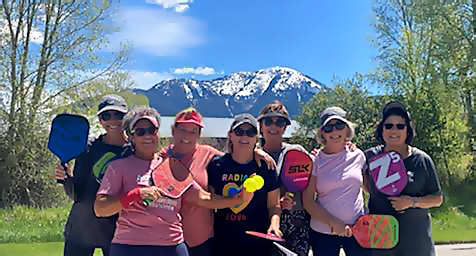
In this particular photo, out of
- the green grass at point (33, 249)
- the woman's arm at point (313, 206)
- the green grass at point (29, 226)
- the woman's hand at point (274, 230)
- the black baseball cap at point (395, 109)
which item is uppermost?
the black baseball cap at point (395, 109)

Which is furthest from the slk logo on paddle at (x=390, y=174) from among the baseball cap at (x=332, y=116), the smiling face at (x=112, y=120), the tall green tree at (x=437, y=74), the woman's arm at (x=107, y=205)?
the tall green tree at (x=437, y=74)

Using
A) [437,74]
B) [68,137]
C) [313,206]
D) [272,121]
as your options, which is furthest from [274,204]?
[437,74]

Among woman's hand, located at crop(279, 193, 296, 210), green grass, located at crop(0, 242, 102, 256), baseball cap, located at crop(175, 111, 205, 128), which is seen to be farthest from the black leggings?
green grass, located at crop(0, 242, 102, 256)

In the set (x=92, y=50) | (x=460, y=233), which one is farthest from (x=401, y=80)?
(x=92, y=50)

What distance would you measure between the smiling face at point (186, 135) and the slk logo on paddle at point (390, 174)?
1.48 meters

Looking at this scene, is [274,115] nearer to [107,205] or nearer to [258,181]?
[258,181]

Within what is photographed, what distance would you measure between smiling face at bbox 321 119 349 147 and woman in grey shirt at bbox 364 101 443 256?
1.13ft

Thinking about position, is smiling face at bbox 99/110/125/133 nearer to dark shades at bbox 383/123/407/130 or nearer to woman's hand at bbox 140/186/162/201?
woman's hand at bbox 140/186/162/201

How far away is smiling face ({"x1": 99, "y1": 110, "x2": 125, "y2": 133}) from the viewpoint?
394 cm

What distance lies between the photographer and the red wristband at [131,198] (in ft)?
9.87

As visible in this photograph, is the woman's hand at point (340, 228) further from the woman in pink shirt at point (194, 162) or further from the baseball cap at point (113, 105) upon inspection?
the baseball cap at point (113, 105)

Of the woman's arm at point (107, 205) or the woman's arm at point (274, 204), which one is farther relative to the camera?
the woman's arm at point (274, 204)

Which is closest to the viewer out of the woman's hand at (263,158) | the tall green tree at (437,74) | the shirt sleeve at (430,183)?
the woman's hand at (263,158)

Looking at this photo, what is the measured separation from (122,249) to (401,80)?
23600 mm
